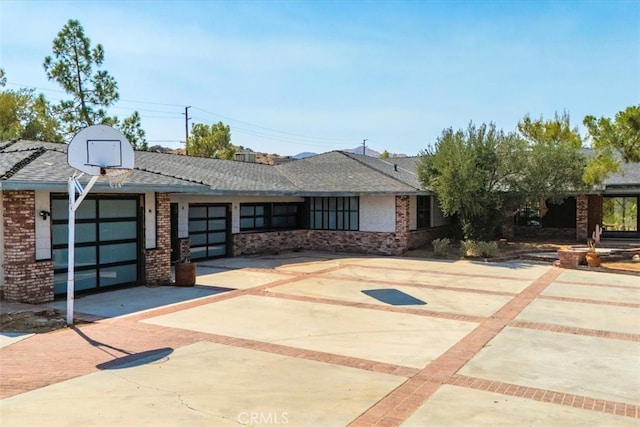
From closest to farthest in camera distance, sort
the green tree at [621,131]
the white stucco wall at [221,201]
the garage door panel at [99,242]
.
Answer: the garage door panel at [99,242]
the white stucco wall at [221,201]
the green tree at [621,131]

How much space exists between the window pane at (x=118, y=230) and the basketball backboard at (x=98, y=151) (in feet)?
10.7

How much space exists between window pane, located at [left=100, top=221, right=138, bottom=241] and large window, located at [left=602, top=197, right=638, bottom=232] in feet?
71.5

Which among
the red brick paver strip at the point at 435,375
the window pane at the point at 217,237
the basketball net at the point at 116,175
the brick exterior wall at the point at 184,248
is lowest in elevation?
the red brick paver strip at the point at 435,375

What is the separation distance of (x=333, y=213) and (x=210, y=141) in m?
28.6

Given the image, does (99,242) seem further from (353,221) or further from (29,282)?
(353,221)

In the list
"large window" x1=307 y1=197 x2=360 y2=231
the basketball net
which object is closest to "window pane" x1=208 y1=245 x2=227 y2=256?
"large window" x1=307 y1=197 x2=360 y2=231

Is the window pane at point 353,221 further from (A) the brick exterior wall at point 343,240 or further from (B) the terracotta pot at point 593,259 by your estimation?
(B) the terracotta pot at point 593,259

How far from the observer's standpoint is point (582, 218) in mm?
22406

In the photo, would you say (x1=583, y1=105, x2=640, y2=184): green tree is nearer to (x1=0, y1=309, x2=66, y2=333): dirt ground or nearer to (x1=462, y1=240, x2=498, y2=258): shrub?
(x1=462, y1=240, x2=498, y2=258): shrub

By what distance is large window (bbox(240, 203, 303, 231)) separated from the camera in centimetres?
2017

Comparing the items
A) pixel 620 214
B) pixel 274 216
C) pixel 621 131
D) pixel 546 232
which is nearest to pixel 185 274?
pixel 274 216

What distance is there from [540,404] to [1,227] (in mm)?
10518

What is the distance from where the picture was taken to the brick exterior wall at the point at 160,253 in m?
13.3

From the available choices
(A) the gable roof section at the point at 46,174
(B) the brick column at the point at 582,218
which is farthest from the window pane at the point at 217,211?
(B) the brick column at the point at 582,218
